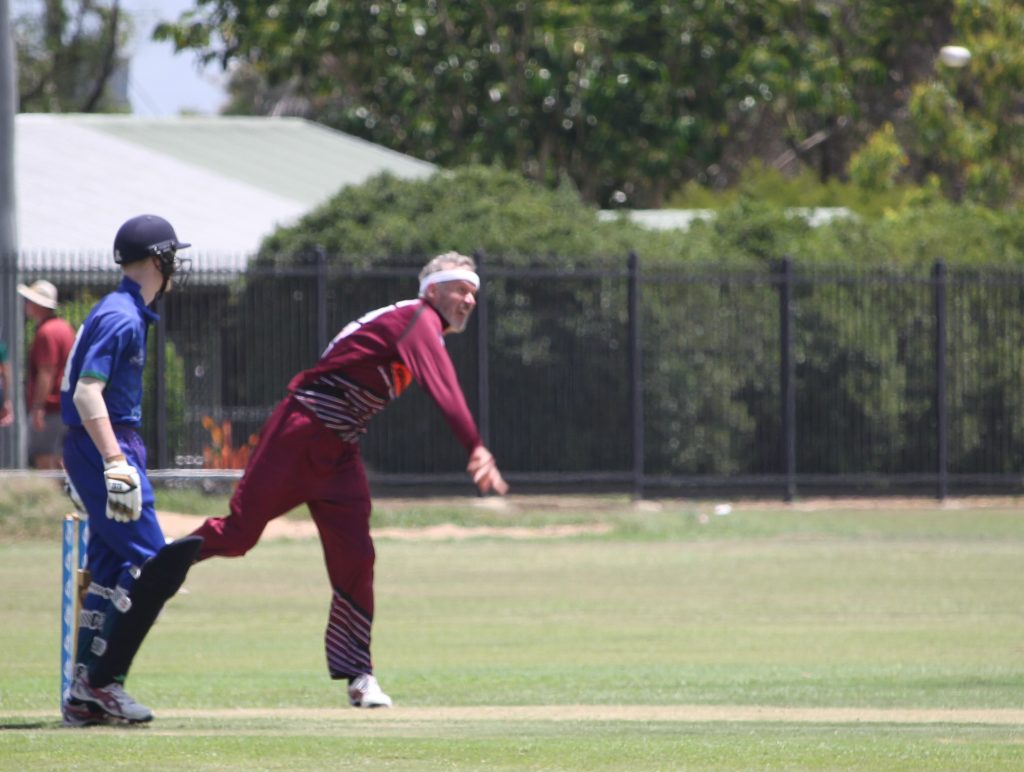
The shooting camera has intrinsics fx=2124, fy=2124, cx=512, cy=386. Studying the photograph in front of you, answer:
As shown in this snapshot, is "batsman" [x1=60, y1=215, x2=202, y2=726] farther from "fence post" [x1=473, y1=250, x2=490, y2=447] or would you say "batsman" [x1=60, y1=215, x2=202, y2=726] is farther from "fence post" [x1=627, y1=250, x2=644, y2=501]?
"fence post" [x1=627, y1=250, x2=644, y2=501]

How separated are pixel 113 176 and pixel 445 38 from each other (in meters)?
8.91

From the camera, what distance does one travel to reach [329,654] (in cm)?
930

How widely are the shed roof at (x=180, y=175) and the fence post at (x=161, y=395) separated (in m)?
3.13

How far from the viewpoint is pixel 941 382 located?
2491 cm

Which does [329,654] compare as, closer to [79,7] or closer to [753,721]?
[753,721]

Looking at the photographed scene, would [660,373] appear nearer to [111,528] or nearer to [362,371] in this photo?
[362,371]

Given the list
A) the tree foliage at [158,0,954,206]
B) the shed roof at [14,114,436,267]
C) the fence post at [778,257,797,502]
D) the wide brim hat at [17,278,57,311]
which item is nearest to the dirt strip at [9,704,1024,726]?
the wide brim hat at [17,278,57,311]

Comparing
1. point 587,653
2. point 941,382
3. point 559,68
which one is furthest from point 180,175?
point 587,653

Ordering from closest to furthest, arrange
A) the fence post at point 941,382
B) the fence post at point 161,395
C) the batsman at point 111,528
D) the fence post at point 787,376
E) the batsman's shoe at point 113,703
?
the batsman at point 111,528 → the batsman's shoe at point 113,703 → the fence post at point 161,395 → the fence post at point 787,376 → the fence post at point 941,382

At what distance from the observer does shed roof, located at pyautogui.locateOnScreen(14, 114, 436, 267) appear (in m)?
29.3

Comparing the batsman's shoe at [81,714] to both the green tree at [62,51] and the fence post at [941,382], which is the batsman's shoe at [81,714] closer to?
the fence post at [941,382]

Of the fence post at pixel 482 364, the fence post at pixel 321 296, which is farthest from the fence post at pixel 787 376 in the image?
the fence post at pixel 321 296

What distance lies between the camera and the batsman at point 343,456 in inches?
355

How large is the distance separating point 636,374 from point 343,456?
49.0 ft
